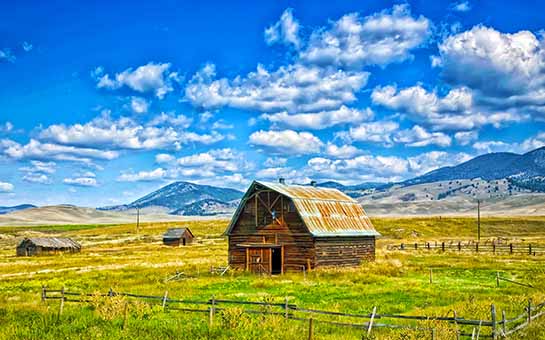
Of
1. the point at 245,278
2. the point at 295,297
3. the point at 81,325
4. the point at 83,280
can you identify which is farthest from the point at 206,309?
the point at 83,280

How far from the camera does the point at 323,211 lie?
47125 mm

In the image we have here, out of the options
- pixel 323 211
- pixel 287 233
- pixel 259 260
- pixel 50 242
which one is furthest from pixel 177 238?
pixel 287 233

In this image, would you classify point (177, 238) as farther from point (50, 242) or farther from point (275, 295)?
point (275, 295)

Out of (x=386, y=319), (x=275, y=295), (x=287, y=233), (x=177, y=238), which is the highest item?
(x=287, y=233)

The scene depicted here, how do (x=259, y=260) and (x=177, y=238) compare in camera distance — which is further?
(x=177, y=238)

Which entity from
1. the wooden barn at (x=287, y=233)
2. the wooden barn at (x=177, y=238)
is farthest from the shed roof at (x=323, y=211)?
the wooden barn at (x=177, y=238)

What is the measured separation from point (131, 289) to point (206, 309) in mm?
11035

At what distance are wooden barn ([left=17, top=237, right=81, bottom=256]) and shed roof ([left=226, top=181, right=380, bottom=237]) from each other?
1959 inches

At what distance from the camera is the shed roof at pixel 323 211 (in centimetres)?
4456

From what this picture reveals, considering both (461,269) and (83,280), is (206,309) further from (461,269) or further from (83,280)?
(461,269)

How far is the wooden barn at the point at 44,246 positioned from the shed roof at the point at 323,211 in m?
49.8

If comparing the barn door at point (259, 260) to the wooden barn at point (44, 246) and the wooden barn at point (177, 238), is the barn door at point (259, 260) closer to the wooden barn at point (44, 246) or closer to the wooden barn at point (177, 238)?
the wooden barn at point (44, 246)

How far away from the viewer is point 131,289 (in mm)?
33375

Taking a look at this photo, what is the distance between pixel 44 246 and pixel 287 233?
55.3 metres
